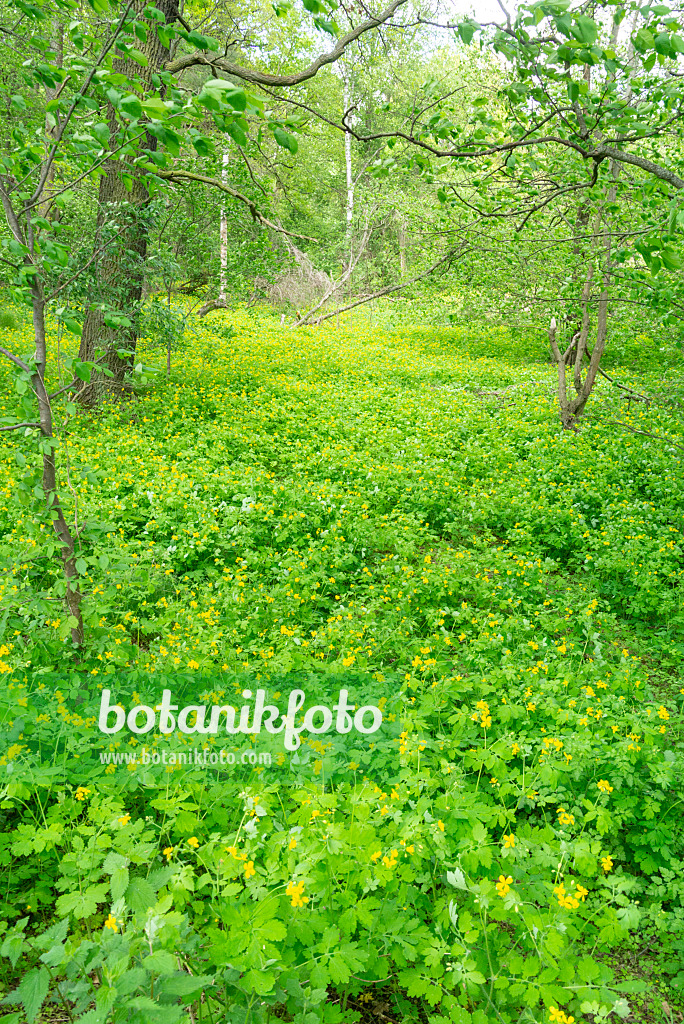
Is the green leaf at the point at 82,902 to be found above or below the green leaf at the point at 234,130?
below

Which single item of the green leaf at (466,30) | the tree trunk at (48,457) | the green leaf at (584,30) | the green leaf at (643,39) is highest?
the green leaf at (466,30)

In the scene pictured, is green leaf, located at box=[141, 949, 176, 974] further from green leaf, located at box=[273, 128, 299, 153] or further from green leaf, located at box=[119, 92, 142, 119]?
green leaf, located at box=[273, 128, 299, 153]

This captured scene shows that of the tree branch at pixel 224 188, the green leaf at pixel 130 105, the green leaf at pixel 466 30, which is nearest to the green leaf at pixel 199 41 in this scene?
the green leaf at pixel 130 105

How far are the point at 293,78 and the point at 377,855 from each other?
7.87m

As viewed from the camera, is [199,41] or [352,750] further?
[352,750]

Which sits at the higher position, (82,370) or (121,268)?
(121,268)

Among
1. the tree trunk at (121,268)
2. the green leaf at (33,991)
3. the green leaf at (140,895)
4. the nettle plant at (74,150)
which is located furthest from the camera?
the tree trunk at (121,268)

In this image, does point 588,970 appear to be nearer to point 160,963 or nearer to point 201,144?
point 160,963

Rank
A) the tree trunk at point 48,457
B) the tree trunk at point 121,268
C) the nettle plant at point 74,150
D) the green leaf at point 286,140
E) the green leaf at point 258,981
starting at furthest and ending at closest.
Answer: the tree trunk at point 121,268, the tree trunk at point 48,457, the green leaf at point 286,140, the nettle plant at point 74,150, the green leaf at point 258,981

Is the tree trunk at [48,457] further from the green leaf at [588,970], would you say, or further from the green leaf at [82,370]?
the green leaf at [588,970]

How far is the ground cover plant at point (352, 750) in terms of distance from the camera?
199 centimetres

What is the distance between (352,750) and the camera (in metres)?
2.88

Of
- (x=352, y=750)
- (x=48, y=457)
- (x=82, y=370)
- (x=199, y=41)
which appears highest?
(x=199, y=41)

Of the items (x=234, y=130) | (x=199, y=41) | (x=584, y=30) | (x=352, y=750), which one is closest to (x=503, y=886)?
(x=352, y=750)
